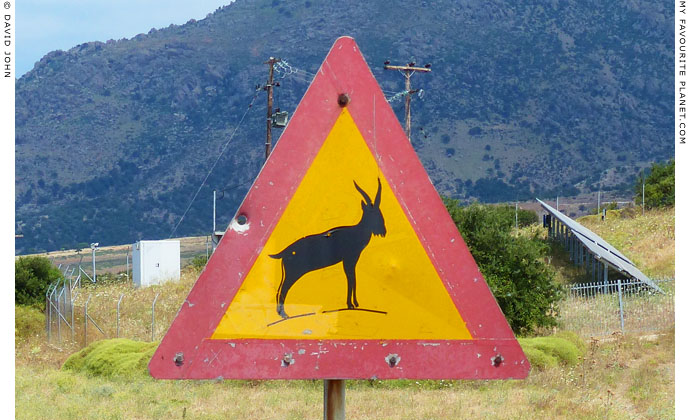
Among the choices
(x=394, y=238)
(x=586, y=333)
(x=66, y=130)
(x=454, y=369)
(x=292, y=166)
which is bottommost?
(x=586, y=333)

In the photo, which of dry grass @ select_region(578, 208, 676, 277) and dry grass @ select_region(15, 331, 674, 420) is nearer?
dry grass @ select_region(15, 331, 674, 420)

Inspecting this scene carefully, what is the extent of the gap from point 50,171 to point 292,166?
16105 centimetres

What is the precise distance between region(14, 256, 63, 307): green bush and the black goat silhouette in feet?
84.1

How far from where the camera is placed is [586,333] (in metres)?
20.2

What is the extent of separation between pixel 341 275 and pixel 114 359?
12.4 m

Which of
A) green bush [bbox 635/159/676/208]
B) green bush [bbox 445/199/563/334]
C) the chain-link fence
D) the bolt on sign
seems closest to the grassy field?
the chain-link fence

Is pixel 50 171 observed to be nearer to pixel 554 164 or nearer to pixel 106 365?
pixel 554 164

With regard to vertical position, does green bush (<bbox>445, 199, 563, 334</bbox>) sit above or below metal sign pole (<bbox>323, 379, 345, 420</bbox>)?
below

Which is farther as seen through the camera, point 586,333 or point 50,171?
point 50,171

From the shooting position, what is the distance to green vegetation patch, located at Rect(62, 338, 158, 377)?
43.9 ft

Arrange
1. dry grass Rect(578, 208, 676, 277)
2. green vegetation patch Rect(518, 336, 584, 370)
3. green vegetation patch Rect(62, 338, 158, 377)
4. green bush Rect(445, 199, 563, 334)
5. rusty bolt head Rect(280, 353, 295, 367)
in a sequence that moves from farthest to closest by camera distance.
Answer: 1. dry grass Rect(578, 208, 676, 277)
2. green bush Rect(445, 199, 563, 334)
3. green vegetation patch Rect(62, 338, 158, 377)
4. green vegetation patch Rect(518, 336, 584, 370)
5. rusty bolt head Rect(280, 353, 295, 367)

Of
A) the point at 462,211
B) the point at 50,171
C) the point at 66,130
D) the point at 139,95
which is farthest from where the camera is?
the point at 139,95

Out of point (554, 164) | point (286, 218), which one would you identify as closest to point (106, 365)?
point (286, 218)

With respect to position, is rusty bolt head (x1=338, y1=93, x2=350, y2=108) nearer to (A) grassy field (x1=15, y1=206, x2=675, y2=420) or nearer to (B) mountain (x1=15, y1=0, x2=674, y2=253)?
(A) grassy field (x1=15, y1=206, x2=675, y2=420)
